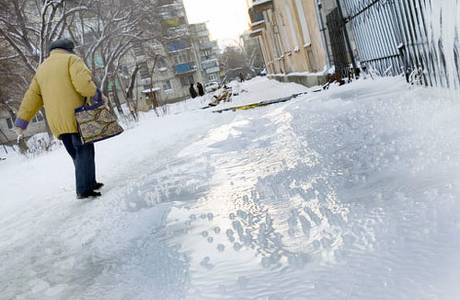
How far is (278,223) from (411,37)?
3.95m

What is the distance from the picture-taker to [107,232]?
3.18 metres

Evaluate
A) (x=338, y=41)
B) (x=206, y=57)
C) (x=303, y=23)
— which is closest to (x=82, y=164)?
(x=338, y=41)

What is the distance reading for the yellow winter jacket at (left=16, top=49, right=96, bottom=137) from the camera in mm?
4406

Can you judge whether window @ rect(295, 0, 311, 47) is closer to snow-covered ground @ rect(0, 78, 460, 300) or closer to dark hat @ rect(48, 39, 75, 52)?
snow-covered ground @ rect(0, 78, 460, 300)

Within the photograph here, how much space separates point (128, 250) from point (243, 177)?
1394mm

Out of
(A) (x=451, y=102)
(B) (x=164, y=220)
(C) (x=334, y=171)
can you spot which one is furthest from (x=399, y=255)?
(A) (x=451, y=102)

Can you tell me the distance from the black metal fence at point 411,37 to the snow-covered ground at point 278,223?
30 cm

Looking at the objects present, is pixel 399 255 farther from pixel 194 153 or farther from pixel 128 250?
pixel 194 153

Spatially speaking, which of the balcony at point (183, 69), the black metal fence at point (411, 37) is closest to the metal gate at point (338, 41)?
the black metal fence at point (411, 37)

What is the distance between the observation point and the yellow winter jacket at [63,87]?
14.5 feet

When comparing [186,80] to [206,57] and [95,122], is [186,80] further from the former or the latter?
[95,122]

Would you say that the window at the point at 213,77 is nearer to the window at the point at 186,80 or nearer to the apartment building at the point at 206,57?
the apartment building at the point at 206,57

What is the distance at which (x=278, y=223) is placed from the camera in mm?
2447

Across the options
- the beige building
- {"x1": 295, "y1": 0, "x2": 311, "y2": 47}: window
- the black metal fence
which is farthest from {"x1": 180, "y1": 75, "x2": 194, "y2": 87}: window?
the black metal fence
